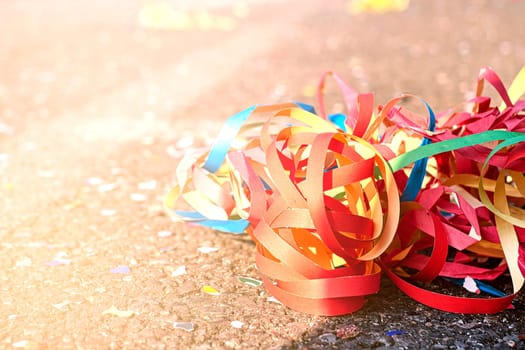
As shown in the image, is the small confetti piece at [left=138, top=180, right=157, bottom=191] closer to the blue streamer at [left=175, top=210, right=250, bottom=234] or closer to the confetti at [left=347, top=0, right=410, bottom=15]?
the blue streamer at [left=175, top=210, right=250, bottom=234]

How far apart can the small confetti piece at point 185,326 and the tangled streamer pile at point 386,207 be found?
11.3 inches

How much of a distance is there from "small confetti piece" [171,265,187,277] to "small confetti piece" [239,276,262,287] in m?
0.20

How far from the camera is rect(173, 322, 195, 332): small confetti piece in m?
1.90

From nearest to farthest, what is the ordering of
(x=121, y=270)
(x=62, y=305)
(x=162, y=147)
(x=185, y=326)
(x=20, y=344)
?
1. (x=20, y=344)
2. (x=185, y=326)
3. (x=62, y=305)
4. (x=121, y=270)
5. (x=162, y=147)

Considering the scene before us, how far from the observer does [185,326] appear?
1.92 metres

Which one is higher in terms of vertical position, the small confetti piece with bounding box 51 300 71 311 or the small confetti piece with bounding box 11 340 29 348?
the small confetti piece with bounding box 11 340 29 348

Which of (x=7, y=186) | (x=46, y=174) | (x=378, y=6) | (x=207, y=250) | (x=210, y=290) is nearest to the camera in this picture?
(x=210, y=290)

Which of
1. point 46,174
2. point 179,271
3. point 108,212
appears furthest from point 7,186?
point 179,271

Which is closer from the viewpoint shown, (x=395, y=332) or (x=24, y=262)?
(x=395, y=332)

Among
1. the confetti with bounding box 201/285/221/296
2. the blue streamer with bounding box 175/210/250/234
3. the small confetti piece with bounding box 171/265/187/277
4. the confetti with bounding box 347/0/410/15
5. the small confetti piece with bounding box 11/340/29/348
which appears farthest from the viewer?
the confetti with bounding box 347/0/410/15

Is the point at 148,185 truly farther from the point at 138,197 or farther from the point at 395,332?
the point at 395,332

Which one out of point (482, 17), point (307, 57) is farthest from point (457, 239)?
point (482, 17)

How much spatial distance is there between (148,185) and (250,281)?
1159 mm

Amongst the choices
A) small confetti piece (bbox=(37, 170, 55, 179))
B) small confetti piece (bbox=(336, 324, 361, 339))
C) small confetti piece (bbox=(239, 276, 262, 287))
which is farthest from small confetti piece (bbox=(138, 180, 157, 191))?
small confetti piece (bbox=(336, 324, 361, 339))
